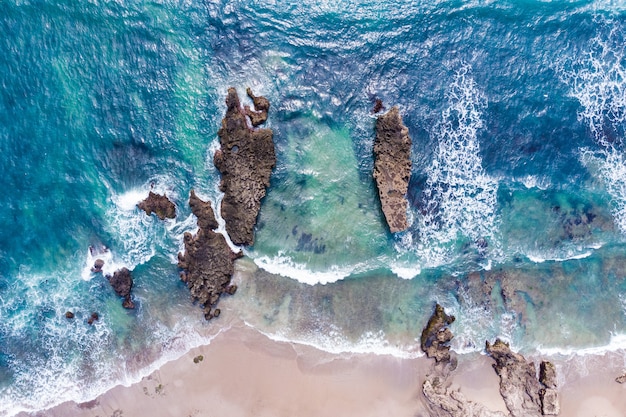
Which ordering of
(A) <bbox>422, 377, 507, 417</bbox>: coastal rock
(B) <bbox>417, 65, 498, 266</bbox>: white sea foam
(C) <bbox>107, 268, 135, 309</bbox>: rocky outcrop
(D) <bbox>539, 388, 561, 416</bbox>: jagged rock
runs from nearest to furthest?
(A) <bbox>422, 377, 507, 417</bbox>: coastal rock, (D) <bbox>539, 388, 561, 416</bbox>: jagged rock, (C) <bbox>107, 268, 135, 309</bbox>: rocky outcrop, (B) <bbox>417, 65, 498, 266</bbox>: white sea foam

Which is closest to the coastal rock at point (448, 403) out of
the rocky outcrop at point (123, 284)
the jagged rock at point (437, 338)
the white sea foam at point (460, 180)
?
the jagged rock at point (437, 338)

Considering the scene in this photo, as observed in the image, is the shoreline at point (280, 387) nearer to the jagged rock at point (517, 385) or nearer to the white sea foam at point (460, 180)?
→ the jagged rock at point (517, 385)

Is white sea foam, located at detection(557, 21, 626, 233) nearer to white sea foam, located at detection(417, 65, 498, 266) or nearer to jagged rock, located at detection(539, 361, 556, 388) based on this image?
white sea foam, located at detection(417, 65, 498, 266)

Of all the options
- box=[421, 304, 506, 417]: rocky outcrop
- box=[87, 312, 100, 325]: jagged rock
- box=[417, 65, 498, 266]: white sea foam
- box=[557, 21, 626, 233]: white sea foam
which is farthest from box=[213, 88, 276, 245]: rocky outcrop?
box=[557, 21, 626, 233]: white sea foam

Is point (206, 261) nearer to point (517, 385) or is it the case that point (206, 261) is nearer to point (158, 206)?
point (158, 206)

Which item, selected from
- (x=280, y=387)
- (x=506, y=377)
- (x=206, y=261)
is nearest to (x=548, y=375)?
(x=506, y=377)
